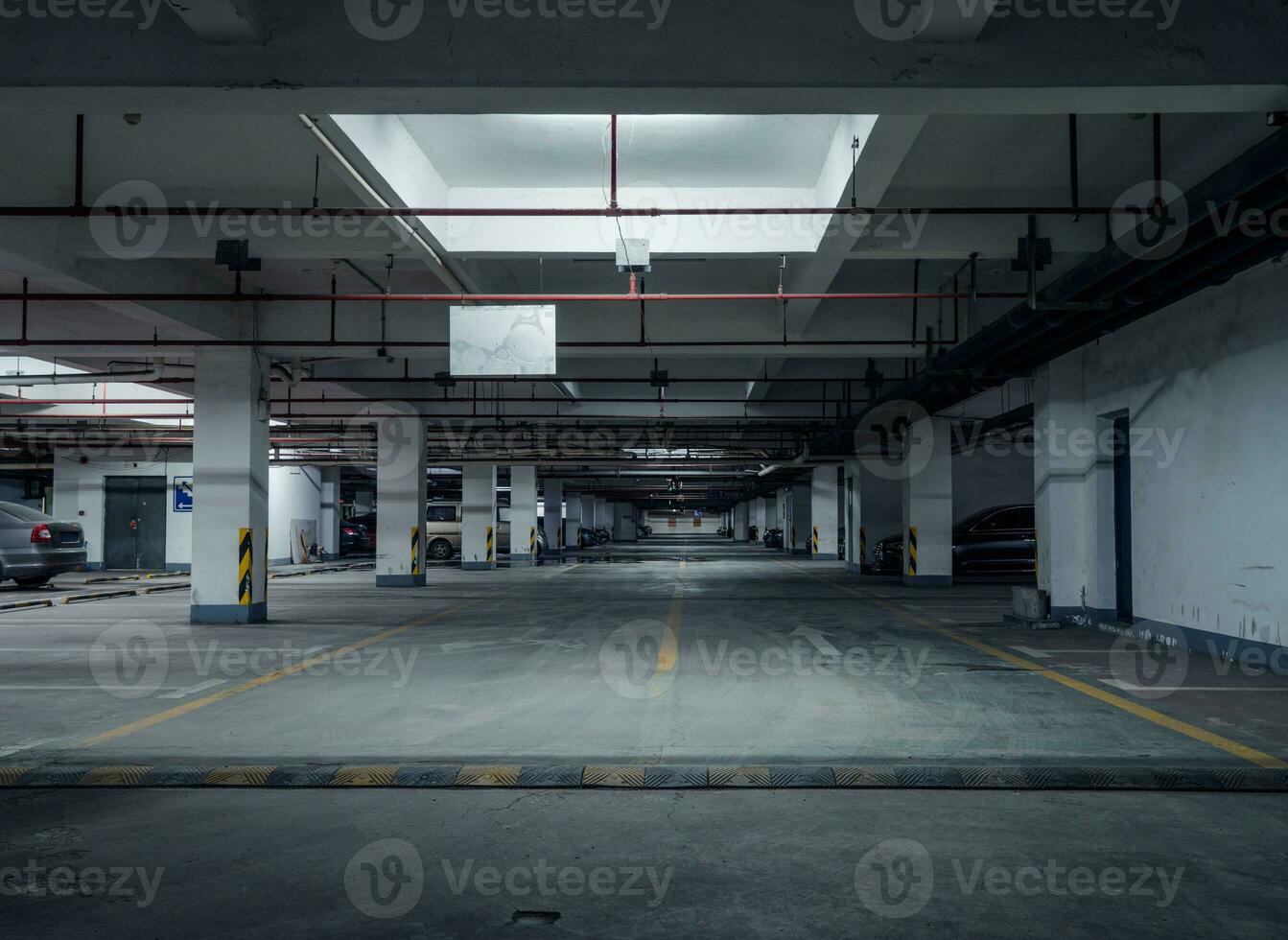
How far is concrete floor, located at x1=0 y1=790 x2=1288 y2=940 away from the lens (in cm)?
308

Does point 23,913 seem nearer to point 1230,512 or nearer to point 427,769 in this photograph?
point 427,769

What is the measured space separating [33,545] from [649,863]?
54.9ft

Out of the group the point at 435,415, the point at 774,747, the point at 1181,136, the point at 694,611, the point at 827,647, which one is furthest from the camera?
the point at 435,415

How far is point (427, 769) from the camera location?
486cm

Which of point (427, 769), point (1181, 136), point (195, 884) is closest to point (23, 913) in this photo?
point (195, 884)

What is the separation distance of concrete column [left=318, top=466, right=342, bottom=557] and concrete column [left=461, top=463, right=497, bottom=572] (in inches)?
344

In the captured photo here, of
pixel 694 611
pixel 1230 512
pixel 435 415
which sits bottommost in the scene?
pixel 694 611

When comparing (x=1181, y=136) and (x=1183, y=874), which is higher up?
(x=1181, y=136)

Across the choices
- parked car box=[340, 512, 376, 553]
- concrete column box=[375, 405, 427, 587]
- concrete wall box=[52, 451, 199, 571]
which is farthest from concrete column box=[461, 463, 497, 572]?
parked car box=[340, 512, 376, 553]

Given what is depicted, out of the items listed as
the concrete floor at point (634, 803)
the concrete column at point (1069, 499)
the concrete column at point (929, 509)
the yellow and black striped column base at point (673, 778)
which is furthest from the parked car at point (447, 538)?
the yellow and black striped column base at point (673, 778)

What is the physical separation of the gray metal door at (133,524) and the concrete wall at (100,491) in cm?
19

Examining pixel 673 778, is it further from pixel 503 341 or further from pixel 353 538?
pixel 353 538

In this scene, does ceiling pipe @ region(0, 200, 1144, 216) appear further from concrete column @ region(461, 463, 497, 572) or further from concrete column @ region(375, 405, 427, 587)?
concrete column @ region(461, 463, 497, 572)

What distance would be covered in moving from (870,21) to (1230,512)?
6.53m
